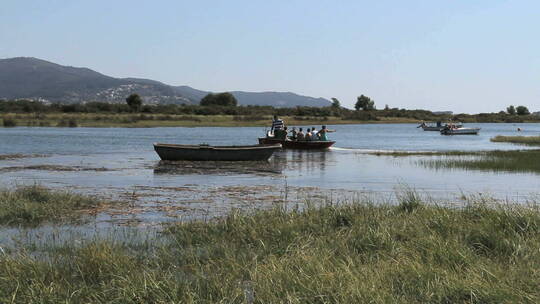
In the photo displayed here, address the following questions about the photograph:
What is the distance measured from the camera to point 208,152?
3017 centimetres

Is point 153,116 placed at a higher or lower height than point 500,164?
higher

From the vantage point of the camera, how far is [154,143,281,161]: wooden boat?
30141mm

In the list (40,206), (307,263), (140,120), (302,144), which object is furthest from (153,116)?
(307,263)

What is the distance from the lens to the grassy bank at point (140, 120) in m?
82.2

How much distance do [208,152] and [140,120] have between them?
61058 millimetres

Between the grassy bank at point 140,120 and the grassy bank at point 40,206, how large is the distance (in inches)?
2649

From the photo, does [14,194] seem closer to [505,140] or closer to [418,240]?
[418,240]

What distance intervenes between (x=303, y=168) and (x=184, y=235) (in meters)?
18.6

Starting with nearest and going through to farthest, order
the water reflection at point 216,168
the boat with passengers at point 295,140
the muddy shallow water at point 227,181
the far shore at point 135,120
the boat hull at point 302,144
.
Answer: the muddy shallow water at point 227,181, the water reflection at point 216,168, the boat with passengers at point 295,140, the boat hull at point 302,144, the far shore at point 135,120

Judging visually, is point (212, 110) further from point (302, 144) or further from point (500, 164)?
point (500, 164)

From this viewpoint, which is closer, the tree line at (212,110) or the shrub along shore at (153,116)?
the shrub along shore at (153,116)

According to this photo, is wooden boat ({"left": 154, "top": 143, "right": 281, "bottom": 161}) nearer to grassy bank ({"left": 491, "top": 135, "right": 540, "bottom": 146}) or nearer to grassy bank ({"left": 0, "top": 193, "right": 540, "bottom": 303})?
grassy bank ({"left": 0, "top": 193, "right": 540, "bottom": 303})

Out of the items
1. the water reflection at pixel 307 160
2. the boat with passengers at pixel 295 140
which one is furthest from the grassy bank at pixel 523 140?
the water reflection at pixel 307 160

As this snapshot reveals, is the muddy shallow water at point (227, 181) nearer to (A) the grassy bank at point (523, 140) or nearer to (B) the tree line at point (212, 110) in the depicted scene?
(A) the grassy bank at point (523, 140)
